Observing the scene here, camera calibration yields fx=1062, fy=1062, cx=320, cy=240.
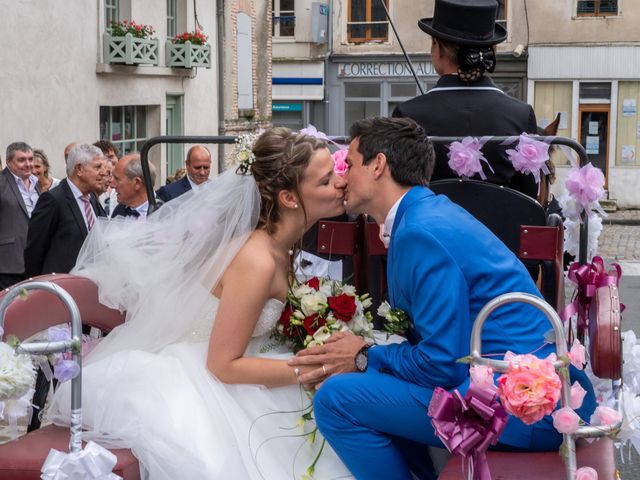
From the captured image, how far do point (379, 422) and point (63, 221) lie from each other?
4043mm

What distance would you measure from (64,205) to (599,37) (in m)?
21.4

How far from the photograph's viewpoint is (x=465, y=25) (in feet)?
15.7

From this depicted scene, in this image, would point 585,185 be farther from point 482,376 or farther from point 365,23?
point 365,23

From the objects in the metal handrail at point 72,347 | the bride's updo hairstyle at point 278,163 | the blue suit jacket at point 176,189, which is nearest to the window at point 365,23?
the blue suit jacket at point 176,189

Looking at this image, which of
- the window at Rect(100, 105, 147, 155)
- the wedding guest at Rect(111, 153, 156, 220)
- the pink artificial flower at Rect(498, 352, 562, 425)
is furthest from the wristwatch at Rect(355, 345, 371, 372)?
the window at Rect(100, 105, 147, 155)

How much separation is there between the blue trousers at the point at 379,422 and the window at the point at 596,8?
24.1 metres

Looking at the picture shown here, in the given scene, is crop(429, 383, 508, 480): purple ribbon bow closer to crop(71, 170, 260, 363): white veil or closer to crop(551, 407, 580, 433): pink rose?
crop(551, 407, 580, 433): pink rose

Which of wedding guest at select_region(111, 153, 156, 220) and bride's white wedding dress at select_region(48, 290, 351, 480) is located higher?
wedding guest at select_region(111, 153, 156, 220)

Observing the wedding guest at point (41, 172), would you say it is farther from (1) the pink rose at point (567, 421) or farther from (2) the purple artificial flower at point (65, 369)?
(1) the pink rose at point (567, 421)

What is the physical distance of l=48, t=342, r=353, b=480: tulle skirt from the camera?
3.63 metres

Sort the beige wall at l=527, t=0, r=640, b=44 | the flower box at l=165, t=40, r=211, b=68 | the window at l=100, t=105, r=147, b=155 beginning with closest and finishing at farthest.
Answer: the window at l=100, t=105, r=147, b=155
the flower box at l=165, t=40, r=211, b=68
the beige wall at l=527, t=0, r=640, b=44

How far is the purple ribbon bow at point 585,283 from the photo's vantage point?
3.75 metres

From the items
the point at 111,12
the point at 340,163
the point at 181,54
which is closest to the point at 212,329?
the point at 340,163

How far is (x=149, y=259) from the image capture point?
4.32 m
